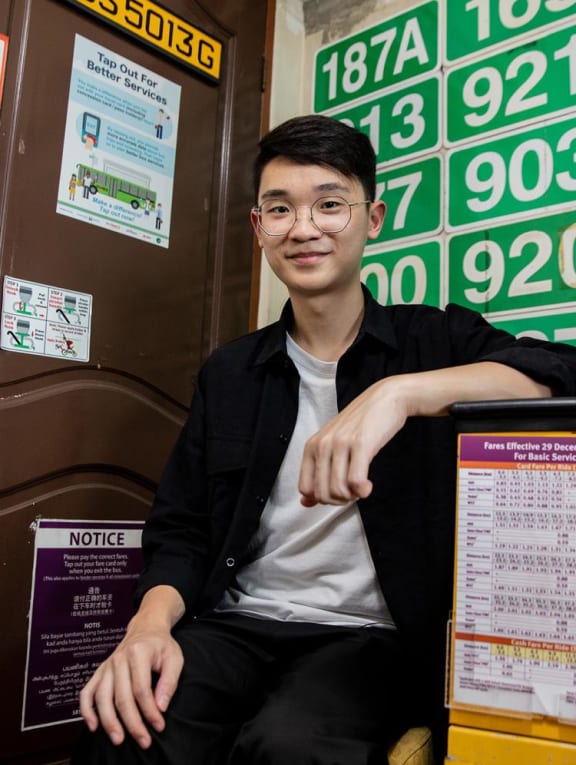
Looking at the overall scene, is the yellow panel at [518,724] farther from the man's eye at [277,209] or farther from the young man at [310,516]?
the man's eye at [277,209]

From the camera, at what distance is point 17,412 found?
1.41 m

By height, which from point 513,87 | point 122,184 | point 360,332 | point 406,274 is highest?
point 513,87

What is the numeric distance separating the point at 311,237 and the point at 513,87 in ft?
2.51

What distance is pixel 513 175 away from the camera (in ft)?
4.96

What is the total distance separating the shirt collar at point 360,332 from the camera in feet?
3.79

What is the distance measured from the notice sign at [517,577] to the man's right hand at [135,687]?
37 cm

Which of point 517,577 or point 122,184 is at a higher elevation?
point 122,184

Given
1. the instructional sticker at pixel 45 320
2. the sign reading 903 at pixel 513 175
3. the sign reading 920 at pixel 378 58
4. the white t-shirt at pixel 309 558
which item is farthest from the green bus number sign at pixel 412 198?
the instructional sticker at pixel 45 320

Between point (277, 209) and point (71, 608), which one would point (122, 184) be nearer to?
point (277, 209)

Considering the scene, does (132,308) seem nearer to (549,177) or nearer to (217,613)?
(217,613)

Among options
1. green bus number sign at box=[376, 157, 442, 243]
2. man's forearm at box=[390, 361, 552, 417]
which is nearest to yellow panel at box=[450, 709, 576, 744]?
man's forearm at box=[390, 361, 552, 417]

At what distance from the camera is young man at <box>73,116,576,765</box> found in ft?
2.63

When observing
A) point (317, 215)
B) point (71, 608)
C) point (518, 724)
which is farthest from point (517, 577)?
point (71, 608)

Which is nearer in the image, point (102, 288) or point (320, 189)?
point (320, 189)
